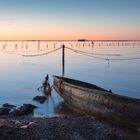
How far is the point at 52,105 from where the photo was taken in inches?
736

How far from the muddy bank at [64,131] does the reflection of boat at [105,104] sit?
0.47 meters

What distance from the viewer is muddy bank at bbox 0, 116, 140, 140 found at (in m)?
10.4

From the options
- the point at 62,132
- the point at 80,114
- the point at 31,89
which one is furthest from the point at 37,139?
the point at 31,89

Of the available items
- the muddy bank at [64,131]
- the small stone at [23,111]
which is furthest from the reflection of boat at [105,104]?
the small stone at [23,111]

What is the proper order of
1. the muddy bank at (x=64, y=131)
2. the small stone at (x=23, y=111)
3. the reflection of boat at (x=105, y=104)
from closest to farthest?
the muddy bank at (x=64, y=131)
the reflection of boat at (x=105, y=104)
the small stone at (x=23, y=111)

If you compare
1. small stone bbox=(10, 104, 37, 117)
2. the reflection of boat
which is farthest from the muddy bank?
small stone bbox=(10, 104, 37, 117)

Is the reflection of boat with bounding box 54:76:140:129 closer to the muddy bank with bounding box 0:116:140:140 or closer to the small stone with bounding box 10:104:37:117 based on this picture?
the muddy bank with bounding box 0:116:140:140

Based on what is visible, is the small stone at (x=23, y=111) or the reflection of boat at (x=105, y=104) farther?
the small stone at (x=23, y=111)

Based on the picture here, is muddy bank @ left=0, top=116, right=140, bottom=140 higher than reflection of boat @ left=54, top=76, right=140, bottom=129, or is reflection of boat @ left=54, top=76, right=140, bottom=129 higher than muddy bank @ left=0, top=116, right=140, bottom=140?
reflection of boat @ left=54, top=76, right=140, bottom=129

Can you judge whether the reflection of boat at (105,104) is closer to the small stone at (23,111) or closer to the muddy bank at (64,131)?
the muddy bank at (64,131)

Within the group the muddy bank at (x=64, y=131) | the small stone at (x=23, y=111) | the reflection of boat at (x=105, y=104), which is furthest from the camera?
the small stone at (x=23, y=111)

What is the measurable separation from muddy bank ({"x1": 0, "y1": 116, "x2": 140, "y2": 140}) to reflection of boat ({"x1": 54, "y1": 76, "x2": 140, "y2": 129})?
473mm

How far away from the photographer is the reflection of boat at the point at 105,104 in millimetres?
11914

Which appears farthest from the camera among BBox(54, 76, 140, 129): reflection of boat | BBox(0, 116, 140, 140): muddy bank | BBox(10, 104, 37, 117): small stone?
BBox(10, 104, 37, 117): small stone
